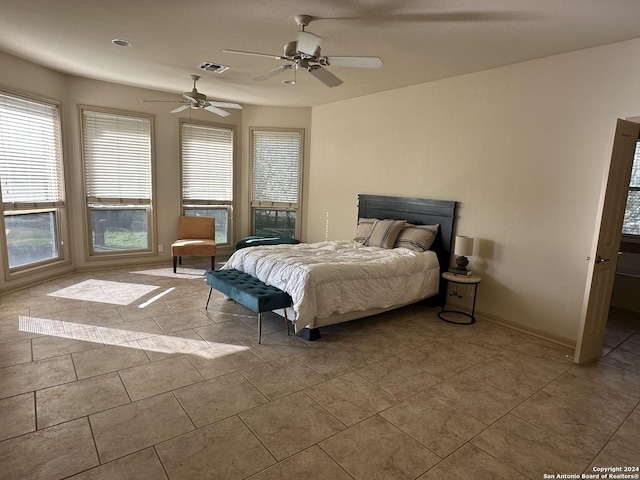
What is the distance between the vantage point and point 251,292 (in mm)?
3494

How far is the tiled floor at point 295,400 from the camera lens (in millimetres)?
2037

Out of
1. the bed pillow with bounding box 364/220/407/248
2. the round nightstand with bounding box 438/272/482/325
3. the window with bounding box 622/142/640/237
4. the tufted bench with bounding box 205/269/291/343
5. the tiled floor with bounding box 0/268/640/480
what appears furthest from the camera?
the window with bounding box 622/142/640/237

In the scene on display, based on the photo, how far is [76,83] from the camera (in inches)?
211

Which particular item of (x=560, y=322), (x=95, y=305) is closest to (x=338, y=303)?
(x=560, y=322)

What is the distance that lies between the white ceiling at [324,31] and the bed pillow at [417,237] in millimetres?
1842

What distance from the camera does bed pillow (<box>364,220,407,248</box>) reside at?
4.78m

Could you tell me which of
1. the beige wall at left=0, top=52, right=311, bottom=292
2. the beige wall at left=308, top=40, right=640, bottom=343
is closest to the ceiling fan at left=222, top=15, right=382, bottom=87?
the beige wall at left=308, top=40, right=640, bottom=343

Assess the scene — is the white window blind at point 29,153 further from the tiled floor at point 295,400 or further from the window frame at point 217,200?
the window frame at point 217,200

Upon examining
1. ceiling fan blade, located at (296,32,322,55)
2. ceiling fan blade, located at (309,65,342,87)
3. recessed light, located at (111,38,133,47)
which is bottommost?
ceiling fan blade, located at (309,65,342,87)

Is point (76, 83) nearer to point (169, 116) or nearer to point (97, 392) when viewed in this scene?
point (169, 116)

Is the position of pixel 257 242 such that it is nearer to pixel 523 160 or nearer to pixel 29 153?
pixel 29 153

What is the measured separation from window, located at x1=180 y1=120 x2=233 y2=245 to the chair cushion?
1.01 metres

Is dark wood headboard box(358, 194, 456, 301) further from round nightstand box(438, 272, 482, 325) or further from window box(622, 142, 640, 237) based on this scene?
window box(622, 142, 640, 237)

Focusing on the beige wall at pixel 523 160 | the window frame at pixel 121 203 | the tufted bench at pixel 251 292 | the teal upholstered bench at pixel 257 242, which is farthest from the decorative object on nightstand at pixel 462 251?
the window frame at pixel 121 203
